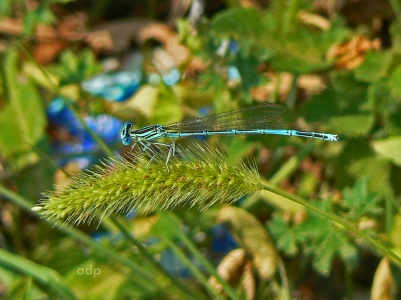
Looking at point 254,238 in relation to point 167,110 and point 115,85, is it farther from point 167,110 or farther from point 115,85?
point 115,85

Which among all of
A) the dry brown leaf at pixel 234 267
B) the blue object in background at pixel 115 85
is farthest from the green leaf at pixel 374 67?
the blue object in background at pixel 115 85

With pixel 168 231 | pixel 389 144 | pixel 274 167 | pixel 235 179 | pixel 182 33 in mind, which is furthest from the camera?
pixel 274 167

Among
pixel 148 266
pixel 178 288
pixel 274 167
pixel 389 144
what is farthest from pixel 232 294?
pixel 274 167

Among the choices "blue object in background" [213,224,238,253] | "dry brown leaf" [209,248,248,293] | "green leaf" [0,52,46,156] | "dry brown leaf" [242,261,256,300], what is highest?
"green leaf" [0,52,46,156]

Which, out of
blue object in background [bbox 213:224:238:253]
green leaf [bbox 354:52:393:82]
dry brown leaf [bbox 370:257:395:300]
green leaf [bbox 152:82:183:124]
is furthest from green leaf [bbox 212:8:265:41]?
dry brown leaf [bbox 370:257:395:300]

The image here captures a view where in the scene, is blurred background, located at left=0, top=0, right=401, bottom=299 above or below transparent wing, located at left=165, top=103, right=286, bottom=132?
below

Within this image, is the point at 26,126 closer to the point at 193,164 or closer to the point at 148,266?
the point at 148,266

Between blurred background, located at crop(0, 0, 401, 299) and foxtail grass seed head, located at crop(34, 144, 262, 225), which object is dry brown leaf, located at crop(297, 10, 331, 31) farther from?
foxtail grass seed head, located at crop(34, 144, 262, 225)
